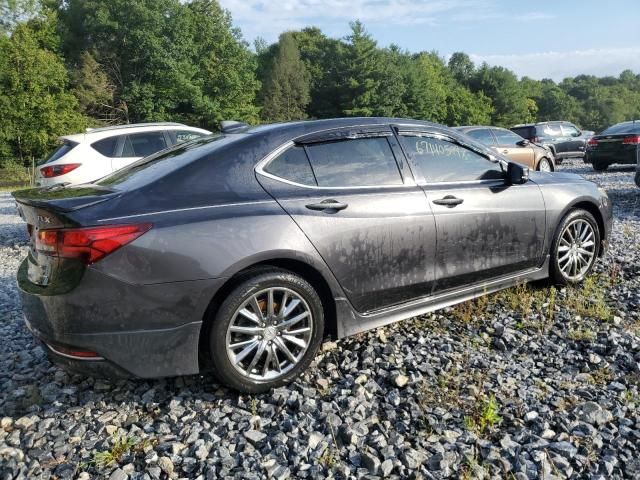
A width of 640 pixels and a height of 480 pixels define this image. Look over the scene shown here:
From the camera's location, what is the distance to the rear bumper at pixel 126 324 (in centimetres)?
278

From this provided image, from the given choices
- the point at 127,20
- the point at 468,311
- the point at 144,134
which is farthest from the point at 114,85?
the point at 468,311

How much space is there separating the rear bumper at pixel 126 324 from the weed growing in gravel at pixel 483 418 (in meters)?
1.52

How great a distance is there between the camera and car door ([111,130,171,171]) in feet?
27.6

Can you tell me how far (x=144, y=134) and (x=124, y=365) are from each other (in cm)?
660

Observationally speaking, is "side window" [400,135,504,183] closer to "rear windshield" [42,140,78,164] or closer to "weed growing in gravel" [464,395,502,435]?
"weed growing in gravel" [464,395,502,435]

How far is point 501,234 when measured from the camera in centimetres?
420

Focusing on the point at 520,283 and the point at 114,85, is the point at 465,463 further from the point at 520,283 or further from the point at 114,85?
the point at 114,85

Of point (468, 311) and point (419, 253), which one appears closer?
point (419, 253)

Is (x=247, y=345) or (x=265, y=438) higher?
(x=247, y=345)

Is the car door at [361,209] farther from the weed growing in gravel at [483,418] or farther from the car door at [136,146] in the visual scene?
the car door at [136,146]

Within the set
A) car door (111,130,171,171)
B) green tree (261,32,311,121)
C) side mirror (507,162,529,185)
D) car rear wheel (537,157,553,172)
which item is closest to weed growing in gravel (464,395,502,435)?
side mirror (507,162,529,185)

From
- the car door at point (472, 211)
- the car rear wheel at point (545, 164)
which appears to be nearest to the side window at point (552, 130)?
the car rear wheel at point (545, 164)

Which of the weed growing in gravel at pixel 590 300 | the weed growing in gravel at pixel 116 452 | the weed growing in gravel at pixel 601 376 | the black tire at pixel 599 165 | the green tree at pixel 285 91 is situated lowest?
the weed growing in gravel at pixel 116 452

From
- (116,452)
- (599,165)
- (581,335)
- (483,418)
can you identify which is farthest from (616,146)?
(116,452)
